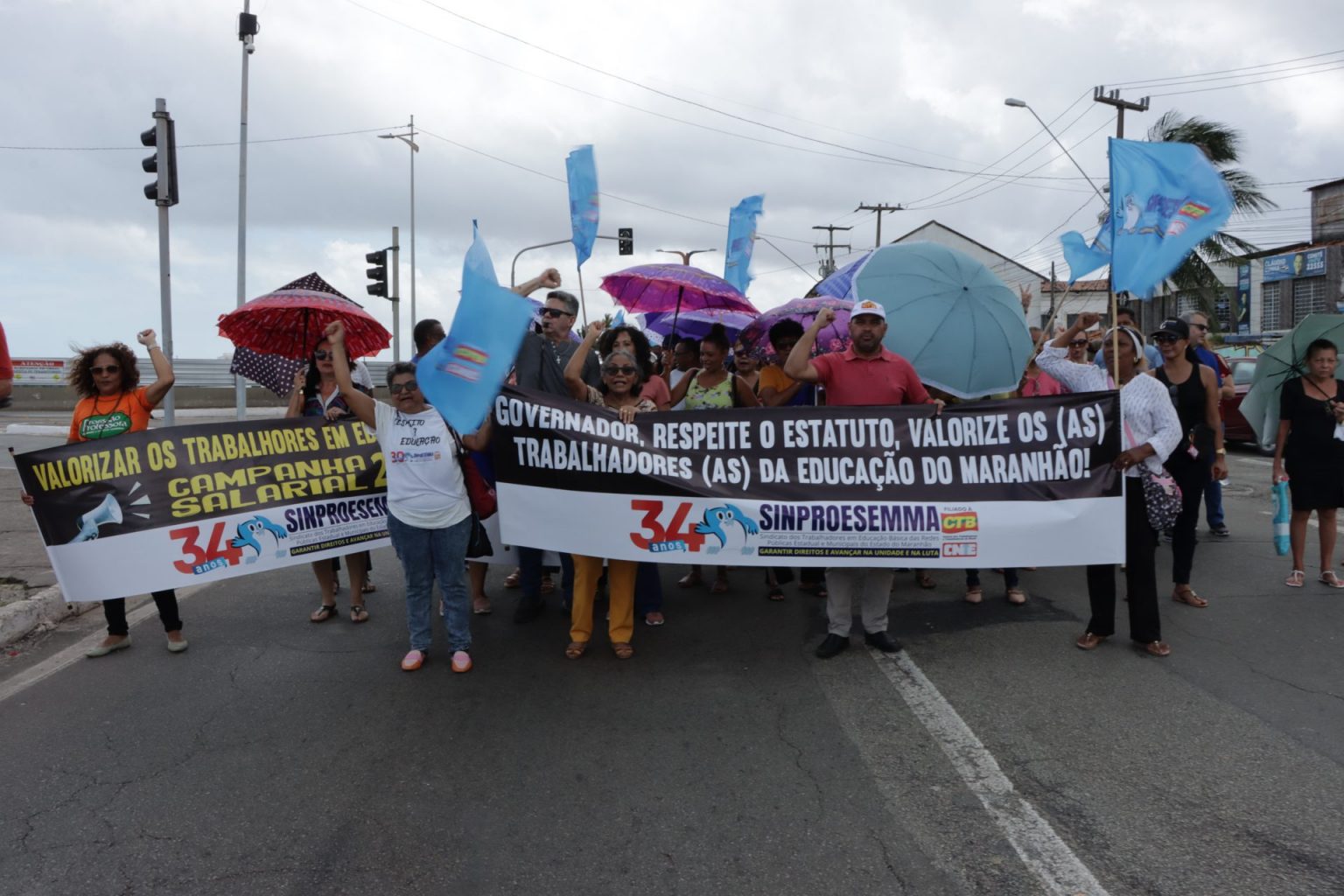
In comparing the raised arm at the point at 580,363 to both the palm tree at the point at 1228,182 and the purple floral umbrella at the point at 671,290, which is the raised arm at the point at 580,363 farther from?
the palm tree at the point at 1228,182

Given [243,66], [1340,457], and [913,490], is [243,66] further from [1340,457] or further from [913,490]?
[1340,457]

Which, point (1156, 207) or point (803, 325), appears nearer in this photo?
point (1156, 207)

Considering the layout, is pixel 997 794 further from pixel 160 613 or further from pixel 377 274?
pixel 377 274

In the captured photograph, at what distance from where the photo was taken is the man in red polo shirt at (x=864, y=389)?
4.99m

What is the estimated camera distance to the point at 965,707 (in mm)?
4227

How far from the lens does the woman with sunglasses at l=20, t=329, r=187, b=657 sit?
524 cm

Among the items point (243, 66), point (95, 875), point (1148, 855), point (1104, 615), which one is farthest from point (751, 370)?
point (243, 66)

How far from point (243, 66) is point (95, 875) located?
18357 mm

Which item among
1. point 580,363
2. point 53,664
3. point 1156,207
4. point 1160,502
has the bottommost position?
point 53,664

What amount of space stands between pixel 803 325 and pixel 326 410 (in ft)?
11.1

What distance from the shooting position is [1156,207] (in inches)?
211

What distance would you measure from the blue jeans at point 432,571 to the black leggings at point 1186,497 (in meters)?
4.48

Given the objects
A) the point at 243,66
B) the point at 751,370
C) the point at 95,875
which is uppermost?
the point at 243,66

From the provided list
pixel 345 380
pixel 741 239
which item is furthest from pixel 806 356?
pixel 741 239
